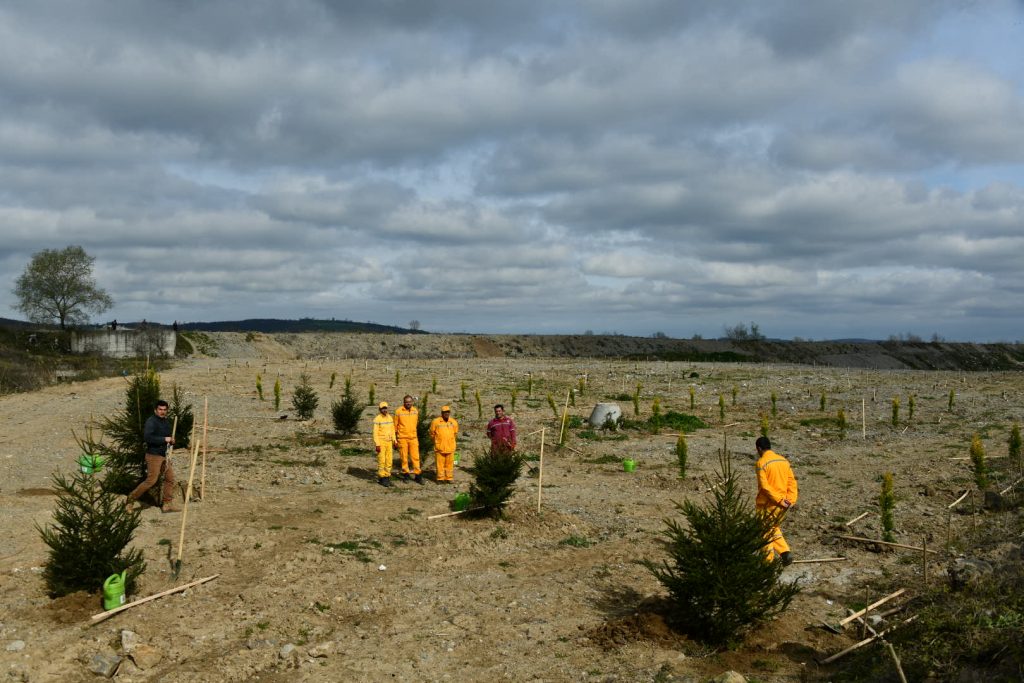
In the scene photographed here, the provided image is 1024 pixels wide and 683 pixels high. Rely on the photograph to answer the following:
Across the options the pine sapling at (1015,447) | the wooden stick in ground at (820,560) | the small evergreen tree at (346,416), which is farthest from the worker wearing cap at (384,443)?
the pine sapling at (1015,447)

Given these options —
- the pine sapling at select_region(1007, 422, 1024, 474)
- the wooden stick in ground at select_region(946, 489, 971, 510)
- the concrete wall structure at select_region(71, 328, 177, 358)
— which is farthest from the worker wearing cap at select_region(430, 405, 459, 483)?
the concrete wall structure at select_region(71, 328, 177, 358)

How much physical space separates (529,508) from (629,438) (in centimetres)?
865

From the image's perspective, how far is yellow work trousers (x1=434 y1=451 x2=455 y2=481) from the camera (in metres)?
15.3

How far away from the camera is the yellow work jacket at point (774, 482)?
925 cm

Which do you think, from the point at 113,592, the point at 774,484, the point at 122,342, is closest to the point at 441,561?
the point at 113,592

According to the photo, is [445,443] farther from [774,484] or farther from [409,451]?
[774,484]

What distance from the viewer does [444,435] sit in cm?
1514

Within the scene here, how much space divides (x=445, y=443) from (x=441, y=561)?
4.56 m

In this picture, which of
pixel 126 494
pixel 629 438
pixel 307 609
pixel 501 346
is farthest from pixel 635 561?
pixel 501 346

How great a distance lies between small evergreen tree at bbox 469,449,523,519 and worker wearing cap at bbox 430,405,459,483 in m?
2.22

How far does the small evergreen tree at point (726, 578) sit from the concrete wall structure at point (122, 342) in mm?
50587

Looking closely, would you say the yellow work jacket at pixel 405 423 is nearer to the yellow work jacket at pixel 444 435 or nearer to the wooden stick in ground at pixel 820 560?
the yellow work jacket at pixel 444 435

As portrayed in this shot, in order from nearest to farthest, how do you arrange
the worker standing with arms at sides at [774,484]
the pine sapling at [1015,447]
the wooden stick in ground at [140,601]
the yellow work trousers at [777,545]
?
1. the wooden stick in ground at [140,601]
2. the yellow work trousers at [777,545]
3. the worker standing with arms at sides at [774,484]
4. the pine sapling at [1015,447]

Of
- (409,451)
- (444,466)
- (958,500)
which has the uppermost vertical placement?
(409,451)
